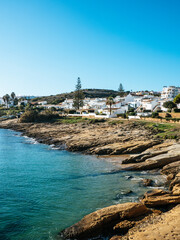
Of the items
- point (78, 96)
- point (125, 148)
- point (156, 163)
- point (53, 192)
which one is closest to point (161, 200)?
point (53, 192)

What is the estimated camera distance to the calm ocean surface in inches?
631

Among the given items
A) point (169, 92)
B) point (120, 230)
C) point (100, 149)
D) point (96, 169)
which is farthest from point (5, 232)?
point (169, 92)

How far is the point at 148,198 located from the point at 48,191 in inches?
396

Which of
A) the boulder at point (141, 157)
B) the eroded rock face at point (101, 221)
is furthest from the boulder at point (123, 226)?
the boulder at point (141, 157)

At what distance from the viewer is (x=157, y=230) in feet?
42.0

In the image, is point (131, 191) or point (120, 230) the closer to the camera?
point (120, 230)

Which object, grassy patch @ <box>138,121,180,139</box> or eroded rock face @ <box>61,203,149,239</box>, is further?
grassy patch @ <box>138,121,180,139</box>

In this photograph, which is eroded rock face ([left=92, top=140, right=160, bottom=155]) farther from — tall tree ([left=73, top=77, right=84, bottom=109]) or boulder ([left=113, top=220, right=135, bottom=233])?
tall tree ([left=73, top=77, right=84, bottom=109])

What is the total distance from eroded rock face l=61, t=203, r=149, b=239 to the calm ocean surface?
1.41 m

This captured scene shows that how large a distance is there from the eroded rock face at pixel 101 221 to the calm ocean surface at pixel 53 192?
4.61 ft

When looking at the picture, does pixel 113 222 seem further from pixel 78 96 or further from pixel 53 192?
pixel 78 96

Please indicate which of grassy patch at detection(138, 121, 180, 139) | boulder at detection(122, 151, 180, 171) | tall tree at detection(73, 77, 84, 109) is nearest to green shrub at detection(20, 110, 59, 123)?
tall tree at detection(73, 77, 84, 109)

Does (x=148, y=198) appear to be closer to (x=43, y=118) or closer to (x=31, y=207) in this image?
(x=31, y=207)

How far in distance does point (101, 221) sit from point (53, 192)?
8.47m
